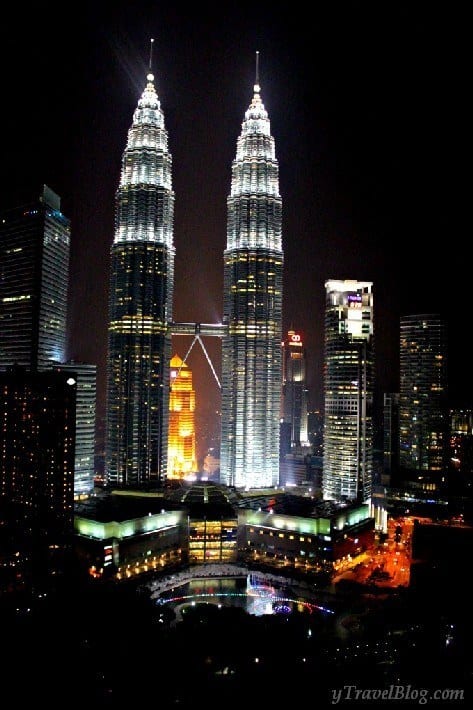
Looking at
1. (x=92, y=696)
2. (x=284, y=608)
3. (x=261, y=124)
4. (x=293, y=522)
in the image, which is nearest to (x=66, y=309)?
(x=261, y=124)

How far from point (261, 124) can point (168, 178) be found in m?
14.6

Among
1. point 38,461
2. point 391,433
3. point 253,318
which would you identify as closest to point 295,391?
point 391,433

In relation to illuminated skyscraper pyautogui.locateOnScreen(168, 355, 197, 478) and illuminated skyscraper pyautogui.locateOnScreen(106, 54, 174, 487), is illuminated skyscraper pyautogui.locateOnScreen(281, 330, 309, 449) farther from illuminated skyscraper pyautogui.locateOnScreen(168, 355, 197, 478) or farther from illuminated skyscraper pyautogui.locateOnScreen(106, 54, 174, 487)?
illuminated skyscraper pyautogui.locateOnScreen(106, 54, 174, 487)

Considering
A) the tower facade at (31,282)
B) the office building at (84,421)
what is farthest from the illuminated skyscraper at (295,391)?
the tower facade at (31,282)

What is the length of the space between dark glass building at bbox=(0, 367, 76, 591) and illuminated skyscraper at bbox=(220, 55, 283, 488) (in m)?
28.4

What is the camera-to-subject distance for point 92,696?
2923 centimetres

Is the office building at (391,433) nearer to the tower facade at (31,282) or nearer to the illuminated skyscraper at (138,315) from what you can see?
the illuminated skyscraper at (138,315)

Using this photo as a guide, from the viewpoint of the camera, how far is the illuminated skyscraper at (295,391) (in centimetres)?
13062

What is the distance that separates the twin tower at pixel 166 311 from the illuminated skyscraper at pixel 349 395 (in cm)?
798

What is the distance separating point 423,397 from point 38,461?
63599mm

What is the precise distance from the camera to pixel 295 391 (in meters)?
134

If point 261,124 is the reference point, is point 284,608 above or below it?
below

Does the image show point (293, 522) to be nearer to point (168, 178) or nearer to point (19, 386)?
point (19, 386)

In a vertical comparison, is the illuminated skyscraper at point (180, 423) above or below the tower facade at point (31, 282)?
below
